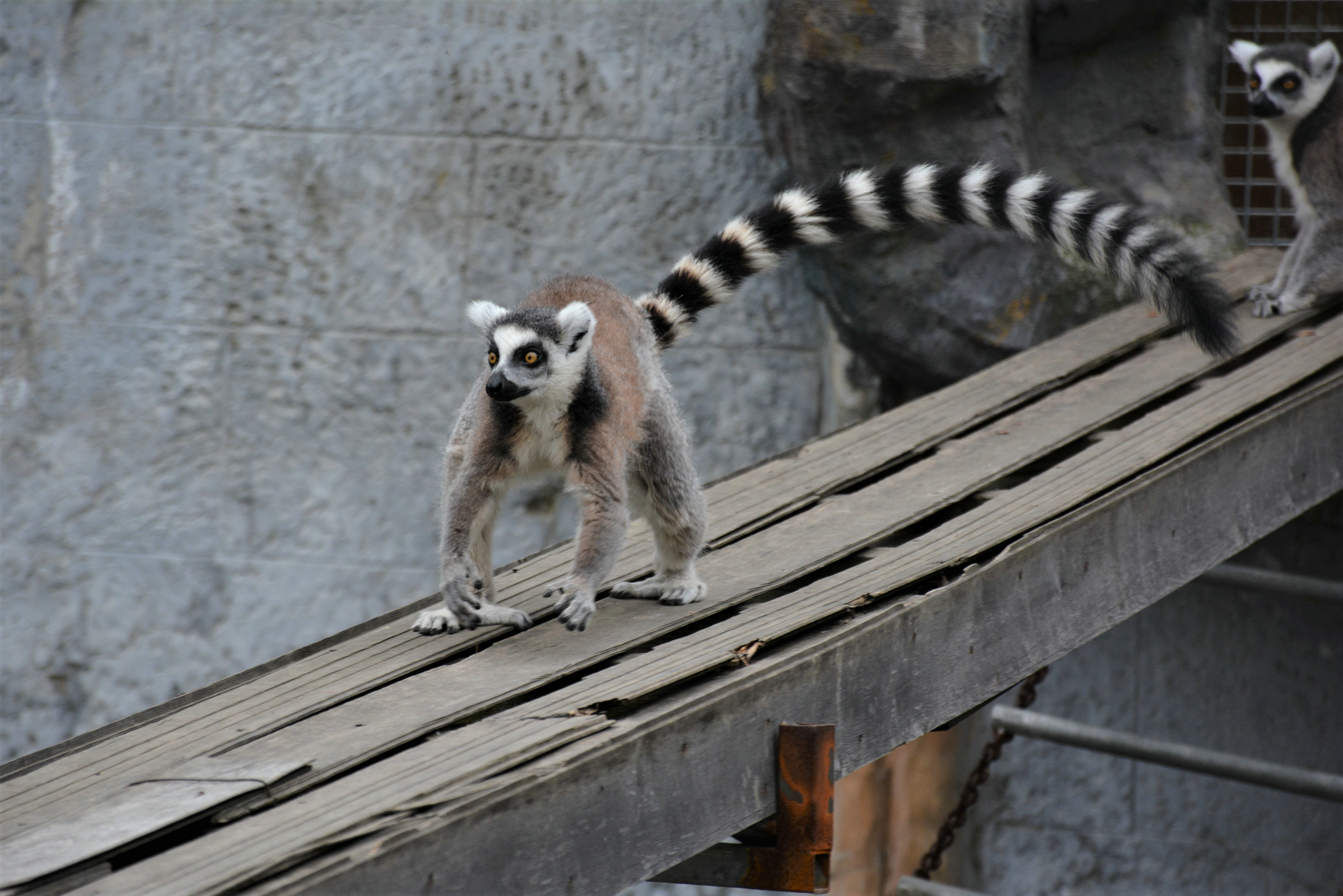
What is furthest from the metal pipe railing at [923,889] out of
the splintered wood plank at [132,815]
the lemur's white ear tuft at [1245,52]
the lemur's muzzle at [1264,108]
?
the lemur's white ear tuft at [1245,52]

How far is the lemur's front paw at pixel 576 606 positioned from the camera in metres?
2.30

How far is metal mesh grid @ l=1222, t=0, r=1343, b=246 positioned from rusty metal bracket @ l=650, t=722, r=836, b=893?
3781mm

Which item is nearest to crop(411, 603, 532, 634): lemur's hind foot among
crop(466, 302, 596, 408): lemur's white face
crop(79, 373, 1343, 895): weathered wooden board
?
crop(466, 302, 596, 408): lemur's white face

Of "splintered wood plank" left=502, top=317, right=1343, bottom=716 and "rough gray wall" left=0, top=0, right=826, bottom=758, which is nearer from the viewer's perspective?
"splintered wood plank" left=502, top=317, right=1343, bottom=716

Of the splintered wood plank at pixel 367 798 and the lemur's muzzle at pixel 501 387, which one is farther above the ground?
the lemur's muzzle at pixel 501 387

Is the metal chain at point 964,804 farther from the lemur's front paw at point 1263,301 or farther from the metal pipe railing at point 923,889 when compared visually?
the lemur's front paw at point 1263,301

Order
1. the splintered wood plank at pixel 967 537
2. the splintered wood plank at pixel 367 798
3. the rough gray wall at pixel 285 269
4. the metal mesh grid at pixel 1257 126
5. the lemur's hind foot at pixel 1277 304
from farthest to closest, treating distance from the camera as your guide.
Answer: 1. the metal mesh grid at pixel 1257 126
2. the rough gray wall at pixel 285 269
3. the lemur's hind foot at pixel 1277 304
4. the splintered wood plank at pixel 967 537
5. the splintered wood plank at pixel 367 798

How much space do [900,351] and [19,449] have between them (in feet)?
10.9

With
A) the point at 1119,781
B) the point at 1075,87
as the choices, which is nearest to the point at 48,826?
the point at 1119,781

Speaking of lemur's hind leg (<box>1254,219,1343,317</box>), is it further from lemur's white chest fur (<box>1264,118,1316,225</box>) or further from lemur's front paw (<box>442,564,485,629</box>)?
lemur's front paw (<box>442,564,485,629</box>)

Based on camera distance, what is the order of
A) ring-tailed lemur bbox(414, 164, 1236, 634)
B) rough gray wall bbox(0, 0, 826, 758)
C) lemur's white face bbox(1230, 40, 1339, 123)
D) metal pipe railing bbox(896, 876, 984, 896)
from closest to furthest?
ring-tailed lemur bbox(414, 164, 1236, 634) → metal pipe railing bbox(896, 876, 984, 896) → lemur's white face bbox(1230, 40, 1339, 123) → rough gray wall bbox(0, 0, 826, 758)

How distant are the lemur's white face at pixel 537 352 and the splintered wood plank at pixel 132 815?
83cm

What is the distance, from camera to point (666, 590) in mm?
2537

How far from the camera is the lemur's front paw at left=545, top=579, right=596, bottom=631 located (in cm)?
230
